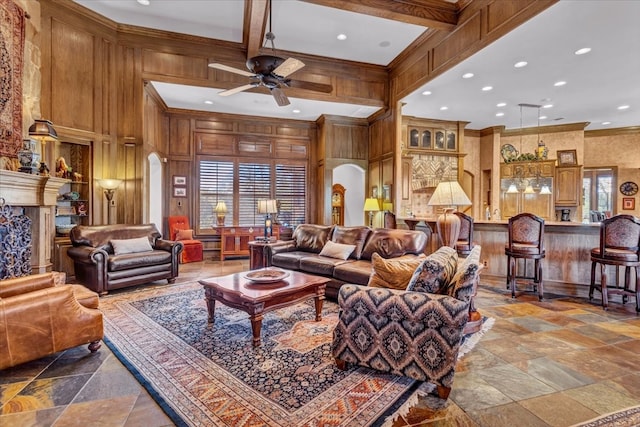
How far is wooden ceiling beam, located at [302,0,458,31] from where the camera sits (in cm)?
411

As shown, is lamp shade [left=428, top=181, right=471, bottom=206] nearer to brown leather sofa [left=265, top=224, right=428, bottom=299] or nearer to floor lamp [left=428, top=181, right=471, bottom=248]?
floor lamp [left=428, top=181, right=471, bottom=248]

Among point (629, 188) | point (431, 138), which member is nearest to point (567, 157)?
point (629, 188)

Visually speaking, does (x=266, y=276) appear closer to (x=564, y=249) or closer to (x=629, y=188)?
(x=564, y=249)

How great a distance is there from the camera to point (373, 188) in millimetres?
7914

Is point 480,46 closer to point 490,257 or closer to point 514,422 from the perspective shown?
point 490,257

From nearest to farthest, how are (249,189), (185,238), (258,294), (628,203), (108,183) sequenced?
1. (258,294)
2. (108,183)
3. (185,238)
4. (249,189)
5. (628,203)

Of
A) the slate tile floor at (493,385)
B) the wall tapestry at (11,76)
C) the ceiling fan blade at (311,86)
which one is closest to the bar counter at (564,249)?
the slate tile floor at (493,385)

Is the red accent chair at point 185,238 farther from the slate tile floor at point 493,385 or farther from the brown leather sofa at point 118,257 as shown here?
the slate tile floor at point 493,385

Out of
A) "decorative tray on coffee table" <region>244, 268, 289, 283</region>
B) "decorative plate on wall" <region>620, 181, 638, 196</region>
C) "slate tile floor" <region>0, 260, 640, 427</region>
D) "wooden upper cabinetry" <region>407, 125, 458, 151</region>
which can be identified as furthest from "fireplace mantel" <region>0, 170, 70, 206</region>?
"decorative plate on wall" <region>620, 181, 638, 196</region>

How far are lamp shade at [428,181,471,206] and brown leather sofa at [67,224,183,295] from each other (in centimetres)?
405

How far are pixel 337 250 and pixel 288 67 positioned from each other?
2.51 m

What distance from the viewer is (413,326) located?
2.14 metres

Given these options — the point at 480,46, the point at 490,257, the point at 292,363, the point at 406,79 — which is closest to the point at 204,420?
the point at 292,363

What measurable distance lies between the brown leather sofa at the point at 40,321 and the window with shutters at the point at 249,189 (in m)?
5.46
